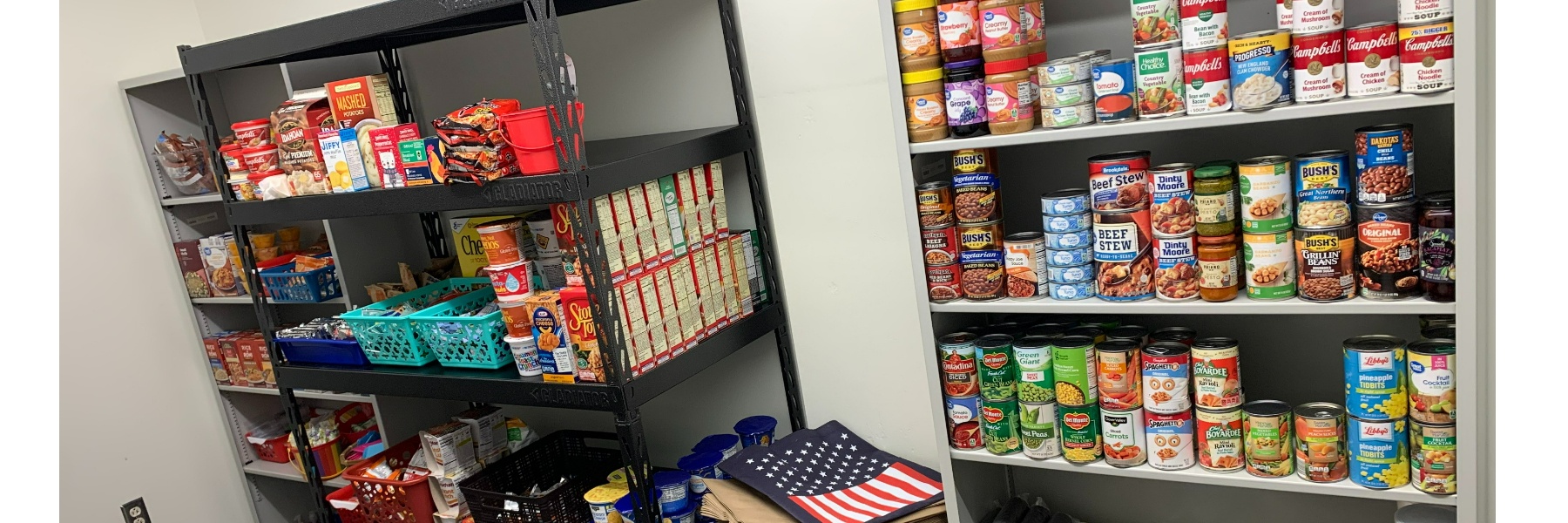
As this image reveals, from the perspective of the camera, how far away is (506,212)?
10.5ft

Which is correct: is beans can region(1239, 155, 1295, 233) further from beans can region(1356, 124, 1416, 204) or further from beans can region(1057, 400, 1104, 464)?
beans can region(1057, 400, 1104, 464)

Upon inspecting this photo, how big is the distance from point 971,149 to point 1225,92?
487 mm

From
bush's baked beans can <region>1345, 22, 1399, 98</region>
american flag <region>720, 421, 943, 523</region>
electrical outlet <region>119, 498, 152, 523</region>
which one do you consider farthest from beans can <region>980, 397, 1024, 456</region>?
electrical outlet <region>119, 498, 152, 523</region>

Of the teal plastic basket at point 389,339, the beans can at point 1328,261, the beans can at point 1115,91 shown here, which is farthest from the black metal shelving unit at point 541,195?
the beans can at point 1328,261

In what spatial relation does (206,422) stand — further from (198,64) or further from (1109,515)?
(1109,515)

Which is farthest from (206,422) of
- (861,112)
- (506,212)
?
(861,112)

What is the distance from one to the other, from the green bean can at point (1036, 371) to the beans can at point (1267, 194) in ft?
1.60

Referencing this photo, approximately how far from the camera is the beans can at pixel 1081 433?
6.68ft

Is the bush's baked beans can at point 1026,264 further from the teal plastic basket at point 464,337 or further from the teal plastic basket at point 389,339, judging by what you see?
the teal plastic basket at point 389,339

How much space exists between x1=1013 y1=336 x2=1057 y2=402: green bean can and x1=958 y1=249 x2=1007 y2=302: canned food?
0.13 m

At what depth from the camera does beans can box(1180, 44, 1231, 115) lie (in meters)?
1.69

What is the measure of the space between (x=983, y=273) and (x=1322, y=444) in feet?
2.31

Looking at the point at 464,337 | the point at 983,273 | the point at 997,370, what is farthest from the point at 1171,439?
the point at 464,337

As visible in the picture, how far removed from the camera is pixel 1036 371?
2.06 m
